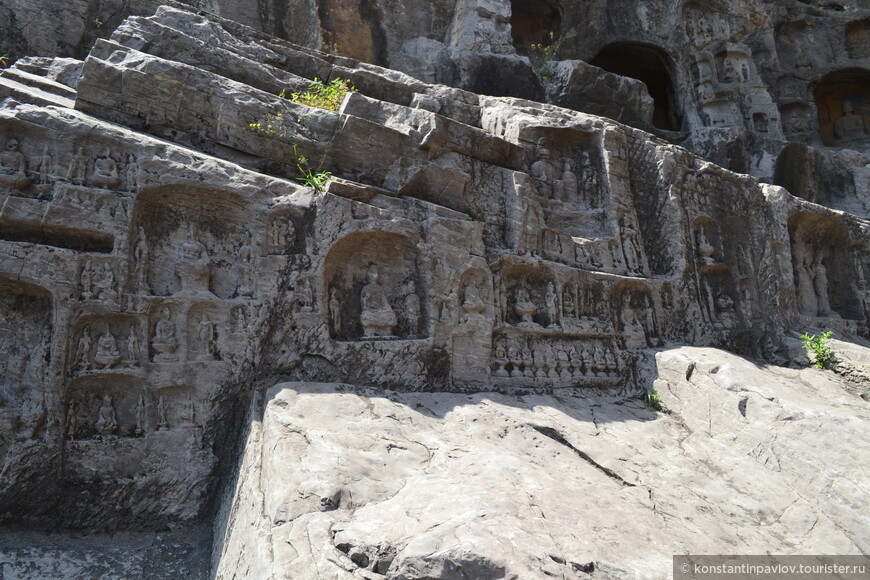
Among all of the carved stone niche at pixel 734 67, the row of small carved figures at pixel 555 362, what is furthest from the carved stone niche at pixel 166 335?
the carved stone niche at pixel 734 67

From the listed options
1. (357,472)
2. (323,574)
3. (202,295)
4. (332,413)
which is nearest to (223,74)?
(202,295)

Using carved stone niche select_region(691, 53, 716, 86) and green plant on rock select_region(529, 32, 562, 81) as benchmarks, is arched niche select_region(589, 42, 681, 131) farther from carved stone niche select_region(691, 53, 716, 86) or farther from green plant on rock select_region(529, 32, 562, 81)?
green plant on rock select_region(529, 32, 562, 81)

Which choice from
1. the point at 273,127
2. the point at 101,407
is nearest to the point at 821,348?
the point at 273,127

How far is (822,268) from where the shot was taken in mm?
10758

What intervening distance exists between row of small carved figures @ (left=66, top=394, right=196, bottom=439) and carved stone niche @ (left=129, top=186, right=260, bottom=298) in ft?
3.48

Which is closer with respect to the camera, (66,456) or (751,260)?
(66,456)

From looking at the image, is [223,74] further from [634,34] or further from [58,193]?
[634,34]

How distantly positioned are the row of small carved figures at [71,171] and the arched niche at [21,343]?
991mm

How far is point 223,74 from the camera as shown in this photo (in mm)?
7645

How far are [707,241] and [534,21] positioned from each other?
29.3 ft

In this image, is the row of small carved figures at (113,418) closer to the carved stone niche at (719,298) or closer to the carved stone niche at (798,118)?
the carved stone niche at (719,298)

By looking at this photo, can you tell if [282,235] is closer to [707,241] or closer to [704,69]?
[707,241]

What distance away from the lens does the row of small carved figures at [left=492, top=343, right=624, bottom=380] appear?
7.16m

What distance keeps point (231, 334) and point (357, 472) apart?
7.06ft
